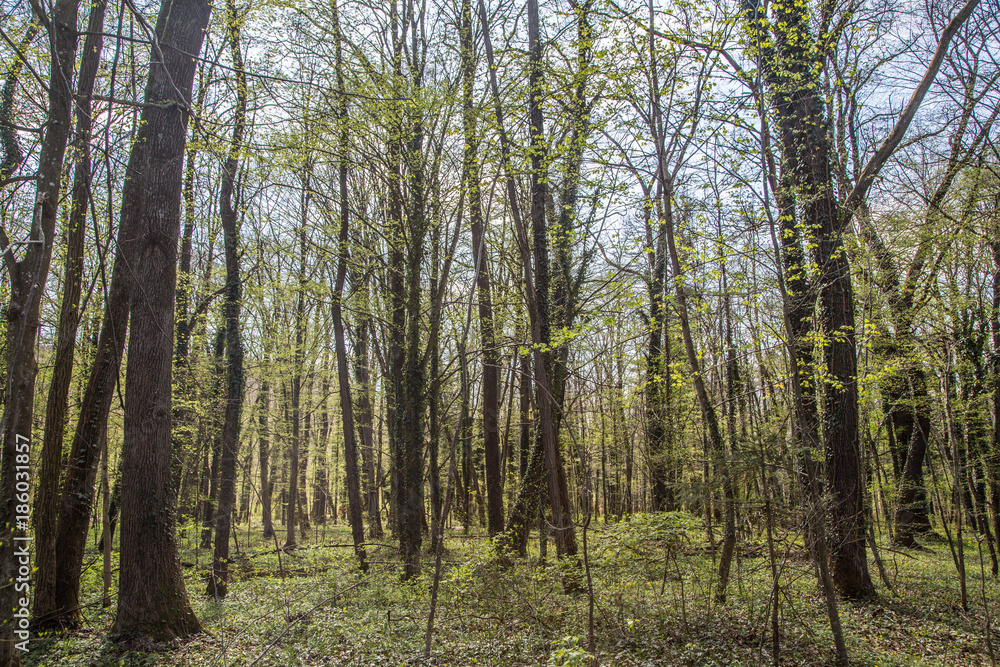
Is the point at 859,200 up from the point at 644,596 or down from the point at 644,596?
up

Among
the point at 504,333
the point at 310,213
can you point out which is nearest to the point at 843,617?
the point at 504,333

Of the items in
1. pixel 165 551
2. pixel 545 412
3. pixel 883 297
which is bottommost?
pixel 165 551

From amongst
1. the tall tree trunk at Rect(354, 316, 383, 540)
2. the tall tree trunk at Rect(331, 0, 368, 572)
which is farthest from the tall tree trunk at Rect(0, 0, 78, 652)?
the tall tree trunk at Rect(354, 316, 383, 540)

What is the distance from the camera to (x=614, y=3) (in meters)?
6.74

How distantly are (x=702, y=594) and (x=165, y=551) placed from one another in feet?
20.0

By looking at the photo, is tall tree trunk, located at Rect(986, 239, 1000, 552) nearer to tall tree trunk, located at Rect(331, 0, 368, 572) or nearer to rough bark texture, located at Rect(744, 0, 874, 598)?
rough bark texture, located at Rect(744, 0, 874, 598)

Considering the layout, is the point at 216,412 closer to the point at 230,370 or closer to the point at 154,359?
the point at 230,370

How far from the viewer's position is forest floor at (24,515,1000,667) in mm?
5062

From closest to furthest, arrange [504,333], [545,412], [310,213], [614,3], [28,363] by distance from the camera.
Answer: [28,363] < [545,412] < [614,3] < [504,333] < [310,213]

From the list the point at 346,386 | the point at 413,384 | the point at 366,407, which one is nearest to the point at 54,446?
the point at 413,384

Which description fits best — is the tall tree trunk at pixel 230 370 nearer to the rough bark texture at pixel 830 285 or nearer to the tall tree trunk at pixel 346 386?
the tall tree trunk at pixel 346 386

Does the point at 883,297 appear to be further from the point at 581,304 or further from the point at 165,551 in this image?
the point at 165,551

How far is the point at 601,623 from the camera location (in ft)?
19.6

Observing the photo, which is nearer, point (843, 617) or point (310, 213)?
point (843, 617)
